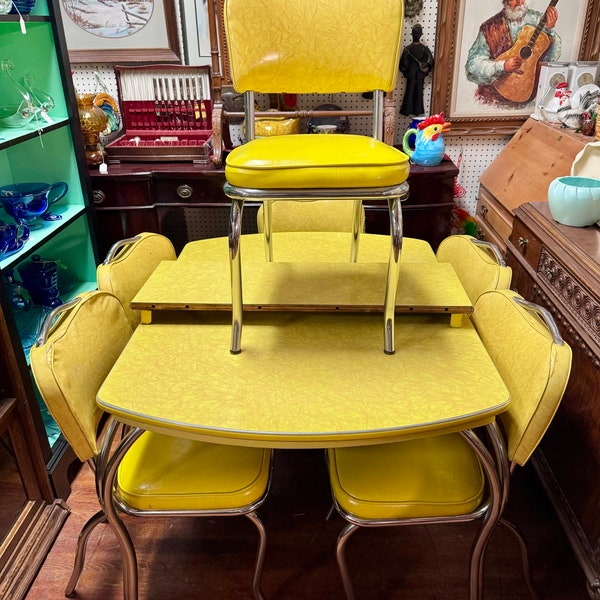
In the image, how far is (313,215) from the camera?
2066mm

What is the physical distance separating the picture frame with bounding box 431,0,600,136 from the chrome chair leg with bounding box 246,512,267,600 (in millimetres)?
2050

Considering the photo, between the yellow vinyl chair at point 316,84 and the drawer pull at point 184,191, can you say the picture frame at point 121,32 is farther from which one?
the yellow vinyl chair at point 316,84

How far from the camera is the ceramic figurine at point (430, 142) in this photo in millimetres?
2271

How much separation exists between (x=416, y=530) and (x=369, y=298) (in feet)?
2.65

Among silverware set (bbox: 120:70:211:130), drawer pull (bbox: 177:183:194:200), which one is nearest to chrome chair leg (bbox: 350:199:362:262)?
drawer pull (bbox: 177:183:194:200)

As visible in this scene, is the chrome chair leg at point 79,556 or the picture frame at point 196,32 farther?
the picture frame at point 196,32

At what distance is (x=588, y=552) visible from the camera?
1.35m

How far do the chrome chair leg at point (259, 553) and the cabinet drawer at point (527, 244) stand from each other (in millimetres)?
1105

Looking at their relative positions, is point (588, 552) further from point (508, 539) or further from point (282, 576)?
point (282, 576)

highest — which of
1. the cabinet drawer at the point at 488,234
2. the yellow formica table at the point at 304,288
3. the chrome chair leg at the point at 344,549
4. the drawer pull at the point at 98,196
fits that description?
the yellow formica table at the point at 304,288

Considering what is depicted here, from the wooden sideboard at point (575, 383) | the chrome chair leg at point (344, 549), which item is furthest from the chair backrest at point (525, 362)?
the chrome chair leg at point (344, 549)

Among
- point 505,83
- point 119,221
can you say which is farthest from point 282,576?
point 505,83

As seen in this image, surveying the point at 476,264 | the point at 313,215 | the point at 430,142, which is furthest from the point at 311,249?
the point at 430,142

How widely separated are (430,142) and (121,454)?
178 centimetres
